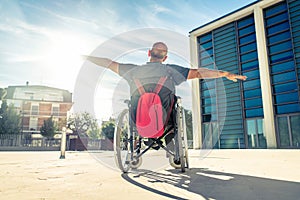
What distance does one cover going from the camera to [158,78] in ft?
8.07

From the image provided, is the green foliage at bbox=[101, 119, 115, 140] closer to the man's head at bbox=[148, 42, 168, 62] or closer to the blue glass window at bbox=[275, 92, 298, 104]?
the man's head at bbox=[148, 42, 168, 62]

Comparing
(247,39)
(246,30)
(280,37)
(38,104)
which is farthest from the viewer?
(38,104)

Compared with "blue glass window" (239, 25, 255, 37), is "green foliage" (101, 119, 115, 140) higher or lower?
lower

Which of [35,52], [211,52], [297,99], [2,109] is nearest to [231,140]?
[297,99]

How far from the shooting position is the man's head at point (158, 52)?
8.70ft

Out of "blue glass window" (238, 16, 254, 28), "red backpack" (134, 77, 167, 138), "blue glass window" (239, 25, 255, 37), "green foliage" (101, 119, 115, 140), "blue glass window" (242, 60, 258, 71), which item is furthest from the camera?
"blue glass window" (238, 16, 254, 28)

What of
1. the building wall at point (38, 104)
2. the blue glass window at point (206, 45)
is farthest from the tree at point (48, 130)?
the blue glass window at point (206, 45)

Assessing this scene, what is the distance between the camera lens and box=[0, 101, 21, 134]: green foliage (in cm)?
2777

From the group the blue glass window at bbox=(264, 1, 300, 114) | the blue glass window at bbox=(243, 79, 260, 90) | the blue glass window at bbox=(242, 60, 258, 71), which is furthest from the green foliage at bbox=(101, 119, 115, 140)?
the blue glass window at bbox=(264, 1, 300, 114)

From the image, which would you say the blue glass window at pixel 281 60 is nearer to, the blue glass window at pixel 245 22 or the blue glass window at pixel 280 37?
the blue glass window at pixel 280 37

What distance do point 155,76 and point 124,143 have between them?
96cm

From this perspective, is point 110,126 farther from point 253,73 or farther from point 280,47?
point 280,47

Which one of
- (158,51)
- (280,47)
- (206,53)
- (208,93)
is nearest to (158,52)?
(158,51)

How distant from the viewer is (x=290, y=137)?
13.0 metres
